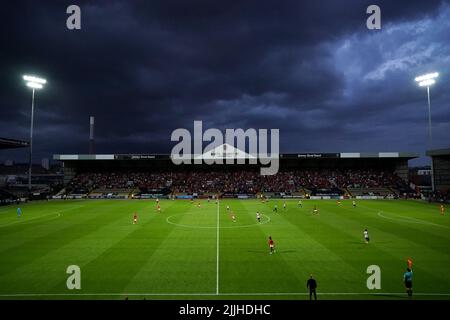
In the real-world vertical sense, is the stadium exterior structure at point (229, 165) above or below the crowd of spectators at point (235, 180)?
above

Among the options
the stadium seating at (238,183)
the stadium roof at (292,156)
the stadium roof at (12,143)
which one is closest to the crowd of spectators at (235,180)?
the stadium seating at (238,183)

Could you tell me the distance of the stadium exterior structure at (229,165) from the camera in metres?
81.4

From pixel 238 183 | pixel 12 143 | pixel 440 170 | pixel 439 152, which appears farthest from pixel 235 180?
pixel 12 143

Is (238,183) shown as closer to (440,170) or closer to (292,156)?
(292,156)

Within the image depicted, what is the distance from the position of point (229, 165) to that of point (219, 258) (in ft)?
224

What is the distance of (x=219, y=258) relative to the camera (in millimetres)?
22438

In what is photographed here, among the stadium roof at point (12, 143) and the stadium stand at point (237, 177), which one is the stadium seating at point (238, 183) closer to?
the stadium stand at point (237, 177)

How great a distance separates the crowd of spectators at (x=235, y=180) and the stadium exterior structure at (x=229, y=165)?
1.67 metres


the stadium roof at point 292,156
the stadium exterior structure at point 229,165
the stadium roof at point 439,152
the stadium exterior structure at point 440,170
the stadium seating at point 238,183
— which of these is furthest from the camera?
the stadium exterior structure at point 229,165

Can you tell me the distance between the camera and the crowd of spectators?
81.2 metres
